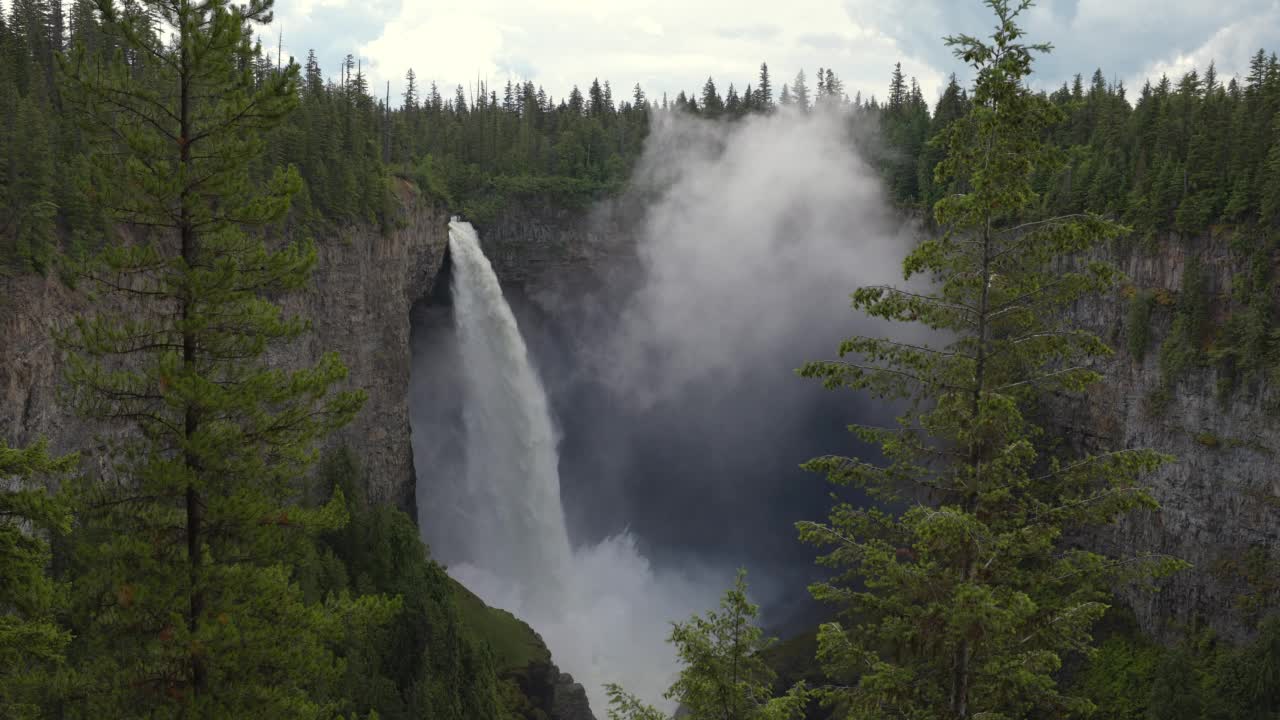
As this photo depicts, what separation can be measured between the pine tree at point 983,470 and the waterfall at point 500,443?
139 feet

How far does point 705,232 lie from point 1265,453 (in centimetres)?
3813

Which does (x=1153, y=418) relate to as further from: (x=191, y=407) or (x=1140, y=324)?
(x=191, y=407)

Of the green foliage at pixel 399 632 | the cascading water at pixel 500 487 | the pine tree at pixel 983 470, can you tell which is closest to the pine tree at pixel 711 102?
the cascading water at pixel 500 487

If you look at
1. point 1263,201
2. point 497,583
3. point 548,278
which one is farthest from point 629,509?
point 1263,201

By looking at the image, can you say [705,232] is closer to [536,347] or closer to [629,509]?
[536,347]

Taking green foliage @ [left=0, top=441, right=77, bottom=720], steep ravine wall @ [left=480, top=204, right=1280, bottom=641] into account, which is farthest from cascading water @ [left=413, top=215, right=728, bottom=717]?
green foliage @ [left=0, top=441, right=77, bottom=720]

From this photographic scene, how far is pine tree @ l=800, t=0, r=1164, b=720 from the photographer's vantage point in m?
9.41

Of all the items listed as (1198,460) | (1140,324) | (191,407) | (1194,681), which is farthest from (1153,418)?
(191,407)

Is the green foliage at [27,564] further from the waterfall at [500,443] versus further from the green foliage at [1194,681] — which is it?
the waterfall at [500,443]

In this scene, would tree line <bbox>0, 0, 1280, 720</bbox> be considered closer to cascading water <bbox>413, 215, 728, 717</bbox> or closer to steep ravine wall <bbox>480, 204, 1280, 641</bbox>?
steep ravine wall <bbox>480, 204, 1280, 641</bbox>

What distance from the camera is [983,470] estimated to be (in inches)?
381

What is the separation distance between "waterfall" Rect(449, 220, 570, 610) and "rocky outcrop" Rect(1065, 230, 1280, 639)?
3003 cm

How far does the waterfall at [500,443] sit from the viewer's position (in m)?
51.6

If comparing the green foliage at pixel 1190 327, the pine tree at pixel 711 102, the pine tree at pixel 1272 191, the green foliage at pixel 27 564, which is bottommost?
the green foliage at pixel 27 564
